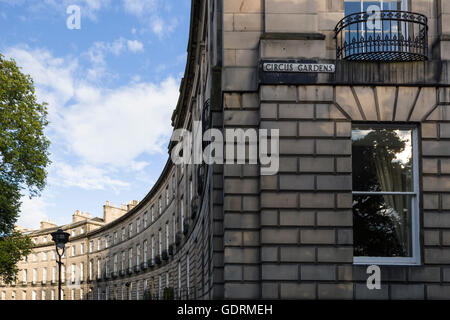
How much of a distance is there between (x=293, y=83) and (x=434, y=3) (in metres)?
3.42

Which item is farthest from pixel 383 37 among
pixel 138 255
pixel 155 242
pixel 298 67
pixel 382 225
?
pixel 138 255

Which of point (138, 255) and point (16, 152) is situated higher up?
point (16, 152)

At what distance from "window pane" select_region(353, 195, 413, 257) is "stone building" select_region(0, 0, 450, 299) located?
0.06 feet

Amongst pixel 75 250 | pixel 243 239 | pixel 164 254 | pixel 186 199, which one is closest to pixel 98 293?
pixel 75 250

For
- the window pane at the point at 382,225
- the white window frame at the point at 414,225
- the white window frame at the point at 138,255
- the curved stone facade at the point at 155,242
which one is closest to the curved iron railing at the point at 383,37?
the white window frame at the point at 414,225

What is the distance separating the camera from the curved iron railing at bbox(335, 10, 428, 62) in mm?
11984

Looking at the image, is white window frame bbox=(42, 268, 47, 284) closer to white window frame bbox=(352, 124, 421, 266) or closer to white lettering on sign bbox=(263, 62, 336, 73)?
white lettering on sign bbox=(263, 62, 336, 73)

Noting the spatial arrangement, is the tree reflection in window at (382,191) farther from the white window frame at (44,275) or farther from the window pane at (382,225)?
the white window frame at (44,275)

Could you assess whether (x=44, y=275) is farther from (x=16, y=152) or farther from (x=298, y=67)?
(x=298, y=67)

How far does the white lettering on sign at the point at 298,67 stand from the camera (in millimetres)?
11891

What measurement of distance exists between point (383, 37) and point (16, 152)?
23.2 metres

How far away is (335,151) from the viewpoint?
1164cm

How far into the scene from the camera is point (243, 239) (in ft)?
38.3

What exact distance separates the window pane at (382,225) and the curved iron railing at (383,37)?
9.12 feet
